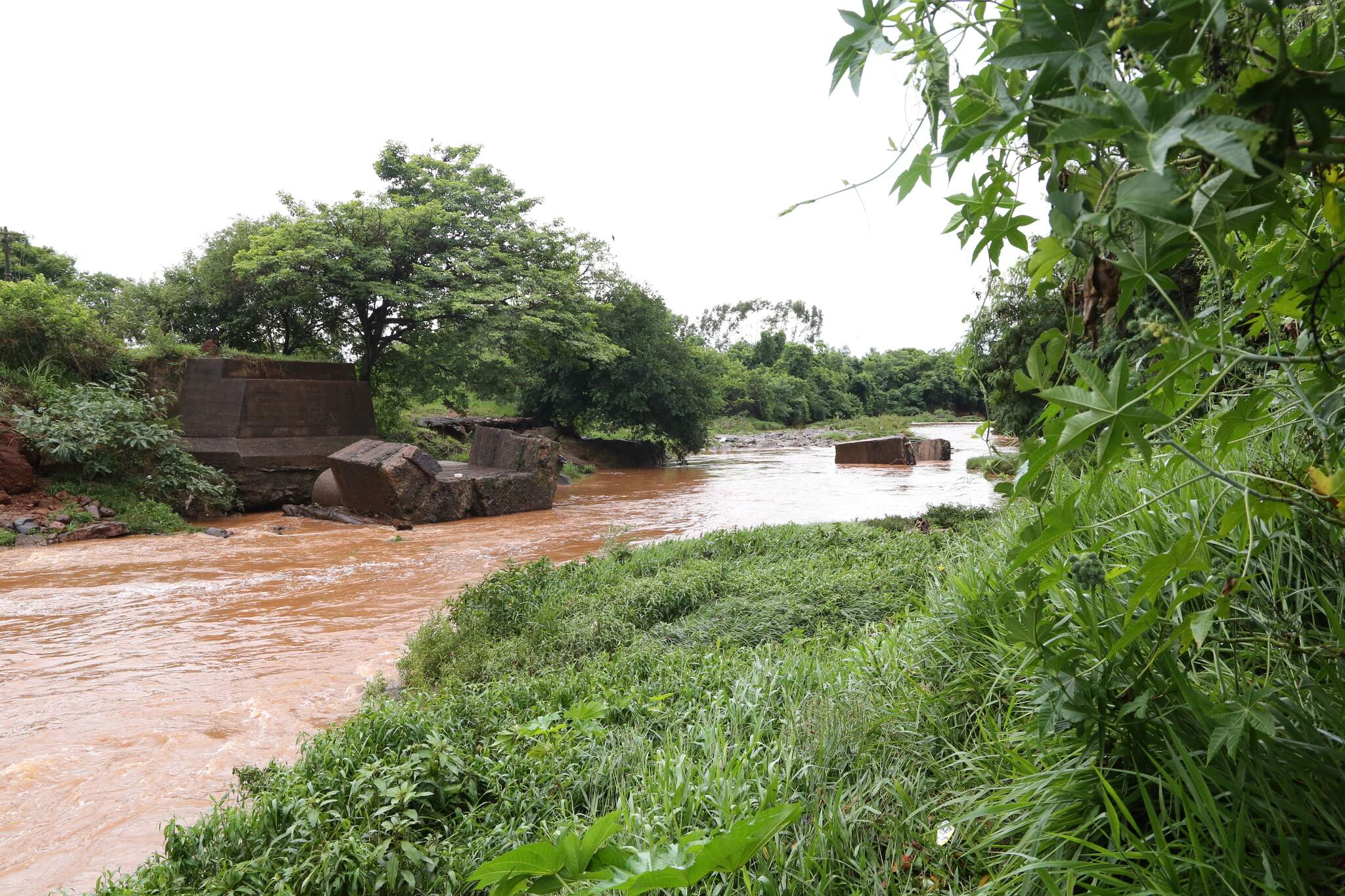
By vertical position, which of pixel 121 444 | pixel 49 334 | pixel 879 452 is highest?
pixel 49 334

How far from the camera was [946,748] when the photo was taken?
2.37 meters

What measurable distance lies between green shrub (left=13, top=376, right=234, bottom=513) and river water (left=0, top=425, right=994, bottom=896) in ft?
3.08

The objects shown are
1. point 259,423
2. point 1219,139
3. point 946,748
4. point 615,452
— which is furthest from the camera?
point 615,452

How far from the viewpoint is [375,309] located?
1720cm

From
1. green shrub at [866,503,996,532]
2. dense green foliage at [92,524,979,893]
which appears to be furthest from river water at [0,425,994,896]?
green shrub at [866,503,996,532]

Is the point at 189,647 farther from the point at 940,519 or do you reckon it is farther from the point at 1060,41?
the point at 940,519

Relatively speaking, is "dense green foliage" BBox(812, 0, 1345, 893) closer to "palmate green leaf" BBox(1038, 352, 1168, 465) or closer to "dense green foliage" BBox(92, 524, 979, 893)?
"palmate green leaf" BBox(1038, 352, 1168, 465)

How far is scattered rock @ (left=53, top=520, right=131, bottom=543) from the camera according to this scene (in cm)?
1004

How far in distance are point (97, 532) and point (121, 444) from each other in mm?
1904

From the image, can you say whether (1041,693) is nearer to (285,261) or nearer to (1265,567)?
(1265,567)

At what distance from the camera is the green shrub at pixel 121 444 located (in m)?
11.0

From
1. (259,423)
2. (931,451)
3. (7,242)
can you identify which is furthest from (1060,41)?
(7,242)

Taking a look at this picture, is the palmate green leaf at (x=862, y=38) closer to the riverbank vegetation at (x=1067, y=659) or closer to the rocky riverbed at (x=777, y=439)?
the riverbank vegetation at (x=1067, y=659)

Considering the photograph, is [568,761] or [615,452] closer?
[568,761]
